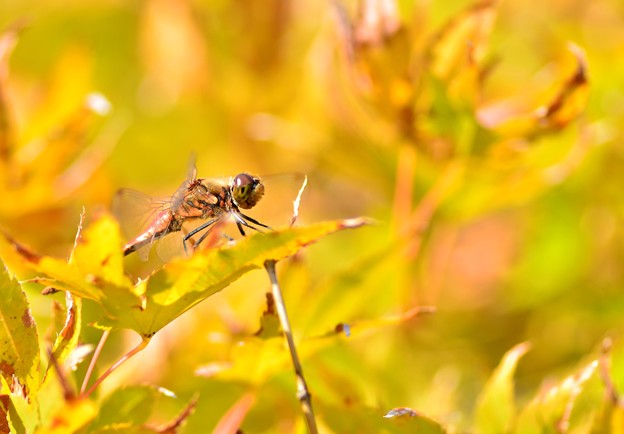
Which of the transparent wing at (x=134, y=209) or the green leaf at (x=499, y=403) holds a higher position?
the transparent wing at (x=134, y=209)

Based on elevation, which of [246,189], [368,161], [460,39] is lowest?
[246,189]

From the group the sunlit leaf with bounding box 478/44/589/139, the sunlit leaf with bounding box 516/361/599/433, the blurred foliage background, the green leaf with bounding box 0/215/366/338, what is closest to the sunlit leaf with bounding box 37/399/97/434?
the green leaf with bounding box 0/215/366/338

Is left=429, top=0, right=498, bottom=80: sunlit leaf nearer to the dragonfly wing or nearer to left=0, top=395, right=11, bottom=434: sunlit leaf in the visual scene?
the dragonfly wing

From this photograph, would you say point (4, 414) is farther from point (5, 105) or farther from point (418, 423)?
point (5, 105)

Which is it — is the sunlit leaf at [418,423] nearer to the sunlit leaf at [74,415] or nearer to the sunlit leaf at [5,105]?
the sunlit leaf at [74,415]

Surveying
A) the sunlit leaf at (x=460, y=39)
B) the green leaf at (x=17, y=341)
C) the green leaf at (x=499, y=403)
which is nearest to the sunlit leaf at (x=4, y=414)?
the green leaf at (x=17, y=341)

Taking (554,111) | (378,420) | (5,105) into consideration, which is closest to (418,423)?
(378,420)
